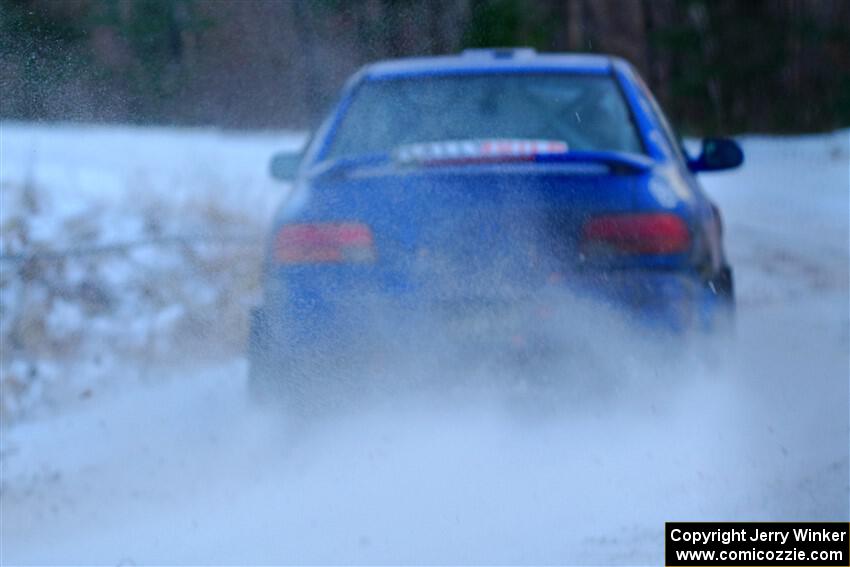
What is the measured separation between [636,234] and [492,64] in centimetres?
104

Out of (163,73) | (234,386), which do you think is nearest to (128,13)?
(163,73)

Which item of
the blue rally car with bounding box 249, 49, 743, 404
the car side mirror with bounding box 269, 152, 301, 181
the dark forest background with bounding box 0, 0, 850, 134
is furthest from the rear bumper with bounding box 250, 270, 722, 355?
the dark forest background with bounding box 0, 0, 850, 134

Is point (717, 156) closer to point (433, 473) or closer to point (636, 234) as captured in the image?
point (636, 234)

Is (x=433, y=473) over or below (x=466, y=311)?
below

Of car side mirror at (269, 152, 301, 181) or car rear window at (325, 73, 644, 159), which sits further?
car side mirror at (269, 152, 301, 181)

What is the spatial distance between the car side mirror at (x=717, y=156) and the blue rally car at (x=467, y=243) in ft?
3.70

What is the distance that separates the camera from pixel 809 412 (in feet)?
15.6

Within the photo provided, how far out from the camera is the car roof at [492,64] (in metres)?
4.61

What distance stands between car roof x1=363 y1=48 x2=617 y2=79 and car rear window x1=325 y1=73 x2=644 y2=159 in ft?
0.15
